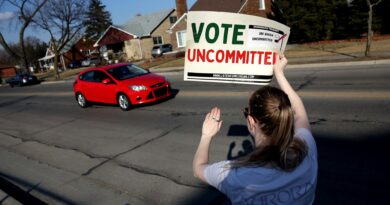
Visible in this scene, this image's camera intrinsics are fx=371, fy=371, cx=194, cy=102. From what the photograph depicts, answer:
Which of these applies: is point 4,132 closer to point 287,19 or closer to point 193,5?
point 287,19

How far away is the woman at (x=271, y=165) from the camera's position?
204cm

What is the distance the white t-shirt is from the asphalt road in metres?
2.72

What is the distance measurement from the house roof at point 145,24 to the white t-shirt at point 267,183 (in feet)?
179

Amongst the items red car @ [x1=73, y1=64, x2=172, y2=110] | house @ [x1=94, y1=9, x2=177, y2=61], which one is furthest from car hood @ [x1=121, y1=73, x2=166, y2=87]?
house @ [x1=94, y1=9, x2=177, y2=61]

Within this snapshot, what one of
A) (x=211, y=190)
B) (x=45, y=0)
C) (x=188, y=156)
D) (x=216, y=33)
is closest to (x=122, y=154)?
(x=188, y=156)

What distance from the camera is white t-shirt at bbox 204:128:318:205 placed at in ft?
6.65

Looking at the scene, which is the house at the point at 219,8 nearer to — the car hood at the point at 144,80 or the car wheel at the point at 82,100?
the car wheel at the point at 82,100

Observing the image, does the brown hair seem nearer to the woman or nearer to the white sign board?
the woman

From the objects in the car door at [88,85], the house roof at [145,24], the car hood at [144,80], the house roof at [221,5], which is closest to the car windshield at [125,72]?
the car hood at [144,80]

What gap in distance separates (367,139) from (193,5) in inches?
1821

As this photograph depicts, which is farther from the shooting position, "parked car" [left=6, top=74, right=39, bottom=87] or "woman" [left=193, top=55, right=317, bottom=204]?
"parked car" [left=6, top=74, right=39, bottom=87]

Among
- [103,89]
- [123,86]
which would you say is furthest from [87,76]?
[123,86]

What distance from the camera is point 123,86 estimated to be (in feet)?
42.3

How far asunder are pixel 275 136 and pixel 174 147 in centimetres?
582
